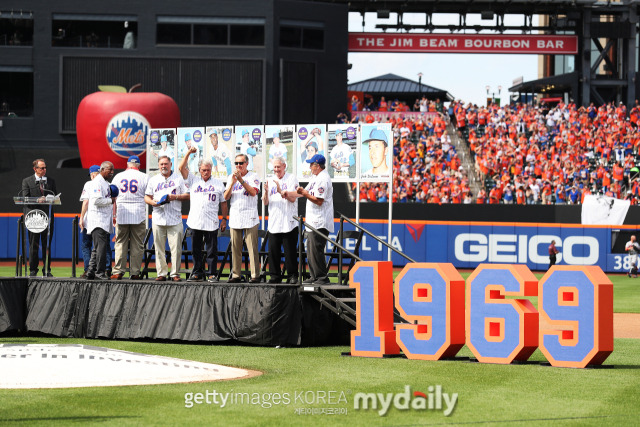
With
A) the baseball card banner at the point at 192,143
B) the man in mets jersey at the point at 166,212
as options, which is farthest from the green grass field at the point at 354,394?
the baseball card banner at the point at 192,143

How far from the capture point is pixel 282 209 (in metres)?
15.3

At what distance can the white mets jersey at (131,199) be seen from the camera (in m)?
16.4

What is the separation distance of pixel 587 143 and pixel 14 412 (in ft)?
121

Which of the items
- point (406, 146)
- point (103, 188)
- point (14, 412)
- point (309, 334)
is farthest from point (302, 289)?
point (406, 146)

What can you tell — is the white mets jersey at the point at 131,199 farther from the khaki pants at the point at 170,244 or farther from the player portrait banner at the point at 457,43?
the player portrait banner at the point at 457,43

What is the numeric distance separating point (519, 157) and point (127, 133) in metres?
16.3

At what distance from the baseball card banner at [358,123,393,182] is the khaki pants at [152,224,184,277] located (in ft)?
16.2

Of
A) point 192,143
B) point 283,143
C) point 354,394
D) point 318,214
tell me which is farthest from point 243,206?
point 192,143

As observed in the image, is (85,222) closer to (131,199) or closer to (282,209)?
(131,199)

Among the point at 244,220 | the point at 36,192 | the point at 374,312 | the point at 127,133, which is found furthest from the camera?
the point at 127,133

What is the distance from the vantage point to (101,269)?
1653 centimetres

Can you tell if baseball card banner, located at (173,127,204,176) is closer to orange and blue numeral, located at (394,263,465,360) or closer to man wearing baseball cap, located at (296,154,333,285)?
man wearing baseball cap, located at (296,154,333,285)

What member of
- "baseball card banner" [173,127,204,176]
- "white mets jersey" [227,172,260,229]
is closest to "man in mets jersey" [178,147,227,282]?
"white mets jersey" [227,172,260,229]

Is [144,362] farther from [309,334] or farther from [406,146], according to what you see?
[406,146]
